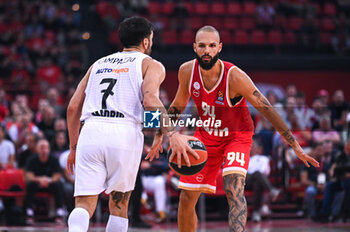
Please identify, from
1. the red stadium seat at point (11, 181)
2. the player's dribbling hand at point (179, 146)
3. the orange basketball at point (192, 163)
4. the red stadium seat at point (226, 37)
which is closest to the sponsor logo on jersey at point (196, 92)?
the orange basketball at point (192, 163)

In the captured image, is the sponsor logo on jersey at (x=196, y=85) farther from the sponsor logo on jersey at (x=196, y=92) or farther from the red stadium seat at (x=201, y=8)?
the red stadium seat at (x=201, y=8)

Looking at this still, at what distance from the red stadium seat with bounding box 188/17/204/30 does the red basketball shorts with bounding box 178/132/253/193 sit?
1059cm

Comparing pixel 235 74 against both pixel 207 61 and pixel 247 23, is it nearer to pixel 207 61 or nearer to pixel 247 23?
pixel 207 61

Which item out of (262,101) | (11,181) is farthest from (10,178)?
(262,101)

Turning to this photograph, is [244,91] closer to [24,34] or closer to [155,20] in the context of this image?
[155,20]

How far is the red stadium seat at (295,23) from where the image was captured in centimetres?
1559

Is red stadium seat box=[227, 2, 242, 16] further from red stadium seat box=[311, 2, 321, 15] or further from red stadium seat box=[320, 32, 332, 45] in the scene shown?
red stadium seat box=[320, 32, 332, 45]

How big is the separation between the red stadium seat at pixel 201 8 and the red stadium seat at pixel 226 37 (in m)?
1.01

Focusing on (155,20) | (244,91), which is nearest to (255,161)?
(244,91)

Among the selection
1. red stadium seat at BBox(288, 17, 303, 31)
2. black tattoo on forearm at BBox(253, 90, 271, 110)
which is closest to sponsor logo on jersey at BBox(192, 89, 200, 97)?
black tattoo on forearm at BBox(253, 90, 271, 110)

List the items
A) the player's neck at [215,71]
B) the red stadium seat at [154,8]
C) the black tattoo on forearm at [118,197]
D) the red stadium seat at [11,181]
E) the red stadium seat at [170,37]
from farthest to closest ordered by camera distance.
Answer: the red stadium seat at [154,8] < the red stadium seat at [170,37] < the red stadium seat at [11,181] < the player's neck at [215,71] < the black tattoo on forearm at [118,197]

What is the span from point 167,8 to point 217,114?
37.8 ft

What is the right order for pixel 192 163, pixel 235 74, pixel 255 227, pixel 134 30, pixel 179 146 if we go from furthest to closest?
1. pixel 255 227
2. pixel 235 74
3. pixel 192 163
4. pixel 134 30
5. pixel 179 146

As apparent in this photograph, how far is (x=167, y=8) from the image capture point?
52.2ft
